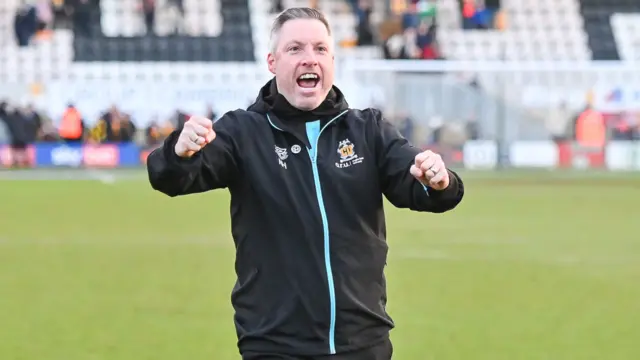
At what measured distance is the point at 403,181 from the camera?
370 cm

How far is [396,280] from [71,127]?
18.8m

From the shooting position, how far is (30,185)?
23344 millimetres

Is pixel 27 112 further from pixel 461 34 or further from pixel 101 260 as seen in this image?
pixel 101 260

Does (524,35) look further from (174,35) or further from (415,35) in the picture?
(174,35)

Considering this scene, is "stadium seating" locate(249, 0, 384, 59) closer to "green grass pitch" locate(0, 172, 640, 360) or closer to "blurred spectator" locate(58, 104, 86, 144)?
"blurred spectator" locate(58, 104, 86, 144)

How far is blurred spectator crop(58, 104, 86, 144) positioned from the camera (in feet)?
93.0

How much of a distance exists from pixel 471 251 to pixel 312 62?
9.97 m

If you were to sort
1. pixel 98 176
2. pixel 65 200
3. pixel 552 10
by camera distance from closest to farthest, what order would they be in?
pixel 65 200 → pixel 98 176 → pixel 552 10

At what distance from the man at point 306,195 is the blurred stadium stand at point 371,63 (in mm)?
23873

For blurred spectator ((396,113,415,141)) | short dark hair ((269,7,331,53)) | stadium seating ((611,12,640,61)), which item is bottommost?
blurred spectator ((396,113,415,141))

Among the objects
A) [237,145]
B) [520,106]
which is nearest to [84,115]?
[520,106]

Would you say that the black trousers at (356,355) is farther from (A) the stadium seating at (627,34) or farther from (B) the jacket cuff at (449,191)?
(A) the stadium seating at (627,34)

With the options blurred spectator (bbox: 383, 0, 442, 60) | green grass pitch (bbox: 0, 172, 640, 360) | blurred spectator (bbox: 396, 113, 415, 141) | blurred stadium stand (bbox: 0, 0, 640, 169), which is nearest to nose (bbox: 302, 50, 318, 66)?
green grass pitch (bbox: 0, 172, 640, 360)

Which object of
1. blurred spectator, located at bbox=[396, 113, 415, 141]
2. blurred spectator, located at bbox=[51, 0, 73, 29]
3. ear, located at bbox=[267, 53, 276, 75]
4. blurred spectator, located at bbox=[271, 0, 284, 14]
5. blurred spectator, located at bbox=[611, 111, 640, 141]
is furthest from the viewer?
blurred spectator, located at bbox=[271, 0, 284, 14]
